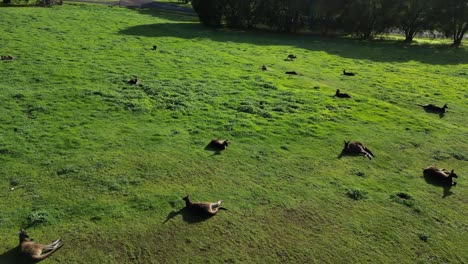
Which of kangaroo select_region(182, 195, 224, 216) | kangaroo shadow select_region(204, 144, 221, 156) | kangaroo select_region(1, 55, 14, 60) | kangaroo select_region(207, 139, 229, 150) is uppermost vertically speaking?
kangaroo select_region(1, 55, 14, 60)

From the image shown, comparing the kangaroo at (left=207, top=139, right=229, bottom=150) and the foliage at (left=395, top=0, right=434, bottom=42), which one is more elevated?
the foliage at (left=395, top=0, right=434, bottom=42)

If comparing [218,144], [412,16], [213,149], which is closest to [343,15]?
[412,16]

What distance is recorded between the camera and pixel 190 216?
10.6m

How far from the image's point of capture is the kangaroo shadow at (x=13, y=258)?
876 centimetres

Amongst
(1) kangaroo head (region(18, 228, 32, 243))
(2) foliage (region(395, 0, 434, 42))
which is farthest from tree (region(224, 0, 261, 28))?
(1) kangaroo head (region(18, 228, 32, 243))

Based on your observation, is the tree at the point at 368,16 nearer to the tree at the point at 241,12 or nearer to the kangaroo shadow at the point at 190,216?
the tree at the point at 241,12

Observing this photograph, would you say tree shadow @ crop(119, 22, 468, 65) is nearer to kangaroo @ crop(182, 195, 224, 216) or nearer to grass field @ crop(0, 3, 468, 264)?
grass field @ crop(0, 3, 468, 264)

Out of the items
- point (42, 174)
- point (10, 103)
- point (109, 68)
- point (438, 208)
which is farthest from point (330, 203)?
point (109, 68)

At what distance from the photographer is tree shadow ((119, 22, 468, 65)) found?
38312mm

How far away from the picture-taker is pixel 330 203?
11.6 meters

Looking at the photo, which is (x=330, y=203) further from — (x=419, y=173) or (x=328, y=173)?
(x=419, y=173)

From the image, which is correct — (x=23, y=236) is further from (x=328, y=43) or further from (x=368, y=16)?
(x=368, y=16)

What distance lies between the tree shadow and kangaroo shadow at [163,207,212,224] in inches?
1169

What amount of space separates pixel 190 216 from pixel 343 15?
46930 mm
